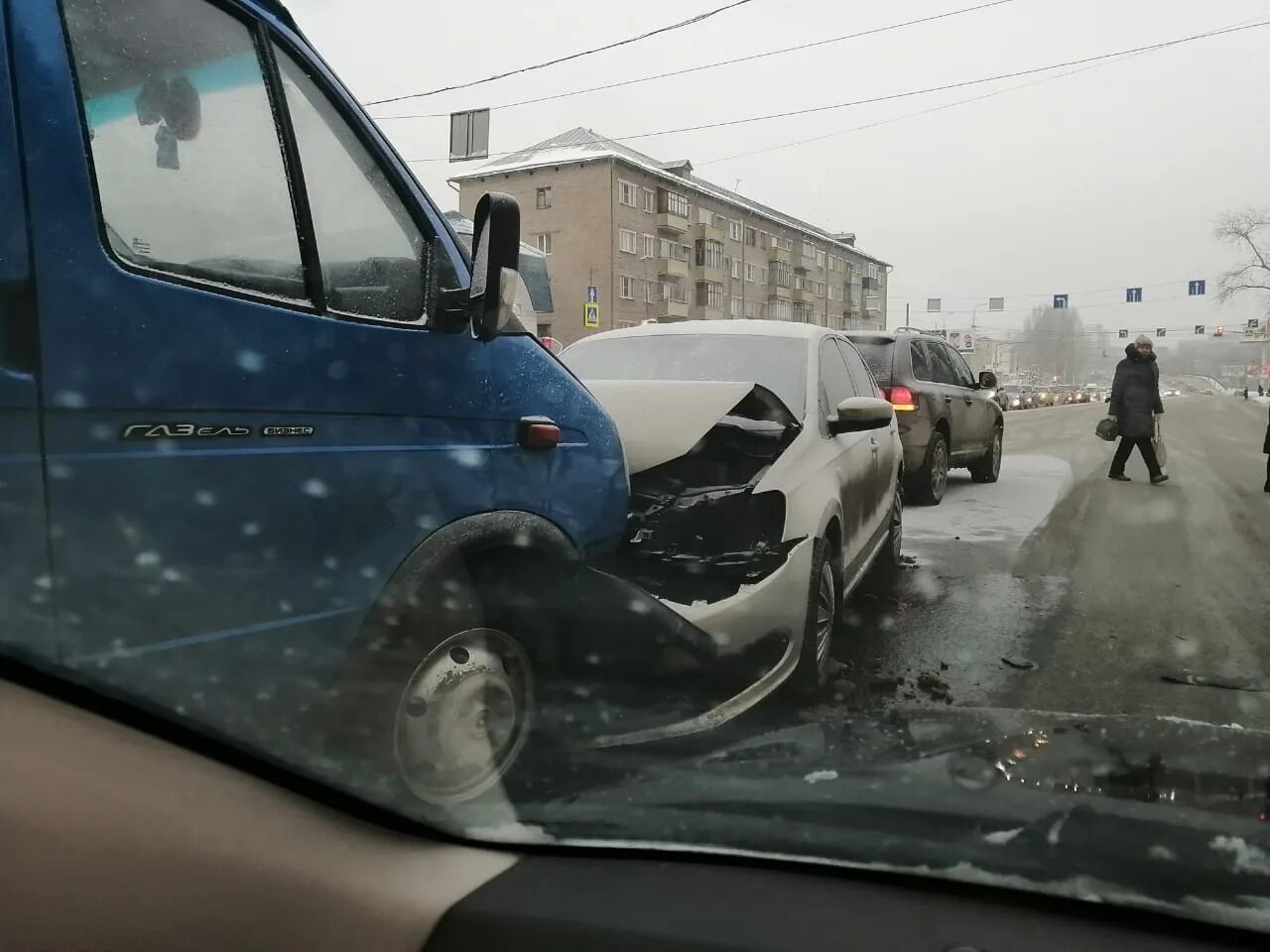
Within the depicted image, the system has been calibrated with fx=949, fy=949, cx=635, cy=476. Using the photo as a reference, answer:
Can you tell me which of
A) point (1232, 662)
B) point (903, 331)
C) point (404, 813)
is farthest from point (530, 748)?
point (903, 331)

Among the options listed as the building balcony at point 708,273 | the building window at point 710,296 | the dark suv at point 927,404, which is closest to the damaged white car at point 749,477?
the dark suv at point 927,404

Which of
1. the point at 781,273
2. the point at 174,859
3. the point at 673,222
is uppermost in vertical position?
the point at 673,222

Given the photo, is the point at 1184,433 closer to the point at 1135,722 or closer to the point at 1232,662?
the point at 1232,662

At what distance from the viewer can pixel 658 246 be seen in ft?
83.8

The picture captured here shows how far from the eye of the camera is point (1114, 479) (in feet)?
36.4

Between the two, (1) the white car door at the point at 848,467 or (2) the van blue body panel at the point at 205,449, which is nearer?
(2) the van blue body panel at the point at 205,449

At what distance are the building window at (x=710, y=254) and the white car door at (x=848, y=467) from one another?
2771cm

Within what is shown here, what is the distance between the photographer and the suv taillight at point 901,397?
8.72 meters

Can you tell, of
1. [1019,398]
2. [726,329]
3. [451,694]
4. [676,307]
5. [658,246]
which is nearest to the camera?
[451,694]

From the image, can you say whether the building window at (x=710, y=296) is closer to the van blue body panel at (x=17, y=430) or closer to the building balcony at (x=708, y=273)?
the building balcony at (x=708, y=273)

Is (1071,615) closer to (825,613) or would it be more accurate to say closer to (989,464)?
(825,613)

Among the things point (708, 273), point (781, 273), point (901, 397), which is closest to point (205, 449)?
point (901, 397)

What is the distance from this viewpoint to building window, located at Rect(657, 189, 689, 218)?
2480cm

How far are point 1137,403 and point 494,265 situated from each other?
10.3 meters
